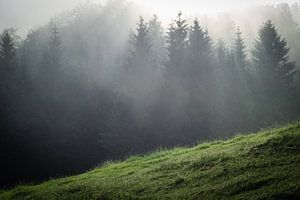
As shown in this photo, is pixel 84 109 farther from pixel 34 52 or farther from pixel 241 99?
pixel 34 52

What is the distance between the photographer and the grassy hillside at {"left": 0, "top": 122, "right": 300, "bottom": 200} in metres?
10.3

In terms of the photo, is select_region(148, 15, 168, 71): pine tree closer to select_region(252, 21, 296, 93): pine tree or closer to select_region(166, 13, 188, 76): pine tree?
select_region(166, 13, 188, 76): pine tree

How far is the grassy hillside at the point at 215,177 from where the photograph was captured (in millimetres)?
10336

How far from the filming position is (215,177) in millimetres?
12312

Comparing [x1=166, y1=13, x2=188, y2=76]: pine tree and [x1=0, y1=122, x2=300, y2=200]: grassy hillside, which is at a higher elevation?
[x1=166, y1=13, x2=188, y2=76]: pine tree

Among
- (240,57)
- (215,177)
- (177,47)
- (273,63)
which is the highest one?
(240,57)

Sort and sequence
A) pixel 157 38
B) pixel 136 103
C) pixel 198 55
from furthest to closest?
pixel 157 38 → pixel 198 55 → pixel 136 103

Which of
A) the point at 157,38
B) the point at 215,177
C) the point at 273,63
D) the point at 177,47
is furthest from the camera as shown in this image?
the point at 157,38

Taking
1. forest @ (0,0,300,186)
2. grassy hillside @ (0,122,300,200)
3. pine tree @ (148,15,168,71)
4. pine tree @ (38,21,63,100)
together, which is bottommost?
grassy hillside @ (0,122,300,200)

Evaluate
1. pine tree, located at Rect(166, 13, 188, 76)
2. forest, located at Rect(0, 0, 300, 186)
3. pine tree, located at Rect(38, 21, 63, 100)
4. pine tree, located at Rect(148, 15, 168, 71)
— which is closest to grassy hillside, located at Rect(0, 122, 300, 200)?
forest, located at Rect(0, 0, 300, 186)

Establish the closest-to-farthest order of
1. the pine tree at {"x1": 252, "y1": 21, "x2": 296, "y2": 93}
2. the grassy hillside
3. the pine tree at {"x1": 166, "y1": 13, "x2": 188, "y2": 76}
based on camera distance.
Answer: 1. the grassy hillside
2. the pine tree at {"x1": 166, "y1": 13, "x2": 188, "y2": 76}
3. the pine tree at {"x1": 252, "y1": 21, "x2": 296, "y2": 93}

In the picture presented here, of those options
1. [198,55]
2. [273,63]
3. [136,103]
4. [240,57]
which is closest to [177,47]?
[198,55]

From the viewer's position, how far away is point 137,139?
4209 cm

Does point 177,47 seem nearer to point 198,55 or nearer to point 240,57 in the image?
point 198,55
